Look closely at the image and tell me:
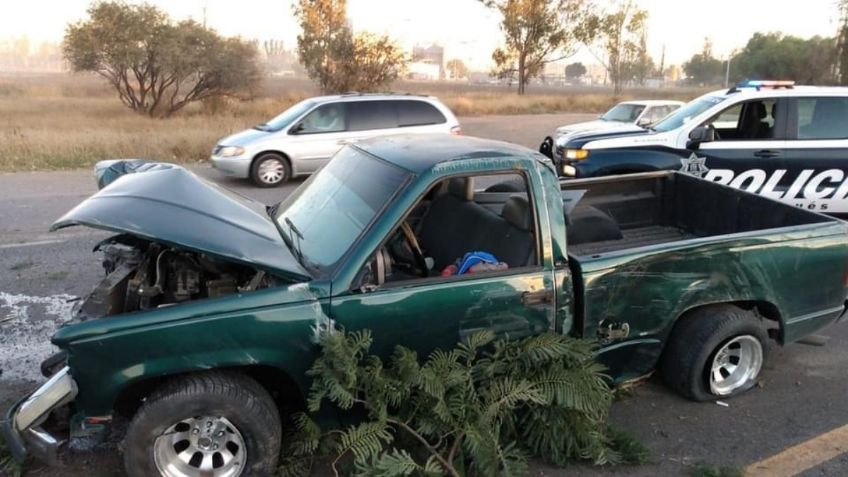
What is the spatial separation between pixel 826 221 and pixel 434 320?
2.79 m

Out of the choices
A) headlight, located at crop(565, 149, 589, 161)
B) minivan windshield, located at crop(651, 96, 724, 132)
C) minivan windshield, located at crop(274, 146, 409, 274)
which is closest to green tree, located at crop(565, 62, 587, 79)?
minivan windshield, located at crop(651, 96, 724, 132)

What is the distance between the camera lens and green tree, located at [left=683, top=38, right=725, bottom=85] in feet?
315

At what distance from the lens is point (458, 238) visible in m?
4.05

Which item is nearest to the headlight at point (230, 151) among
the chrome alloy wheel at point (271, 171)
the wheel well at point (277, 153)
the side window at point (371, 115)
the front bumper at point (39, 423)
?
the wheel well at point (277, 153)

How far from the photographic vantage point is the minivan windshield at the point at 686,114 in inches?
337

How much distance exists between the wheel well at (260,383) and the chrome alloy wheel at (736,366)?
8.20ft

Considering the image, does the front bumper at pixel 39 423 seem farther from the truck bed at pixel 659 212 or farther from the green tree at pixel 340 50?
the green tree at pixel 340 50

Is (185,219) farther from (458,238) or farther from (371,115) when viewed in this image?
(371,115)

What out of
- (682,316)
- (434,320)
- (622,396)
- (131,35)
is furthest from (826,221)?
(131,35)

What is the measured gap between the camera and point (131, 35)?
24.6 m

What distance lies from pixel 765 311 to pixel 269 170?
945 centimetres

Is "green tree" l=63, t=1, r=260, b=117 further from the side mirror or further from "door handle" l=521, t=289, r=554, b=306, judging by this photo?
"door handle" l=521, t=289, r=554, b=306

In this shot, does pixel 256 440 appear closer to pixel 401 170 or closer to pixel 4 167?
pixel 401 170

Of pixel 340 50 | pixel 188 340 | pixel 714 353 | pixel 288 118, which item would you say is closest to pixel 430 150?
pixel 188 340
